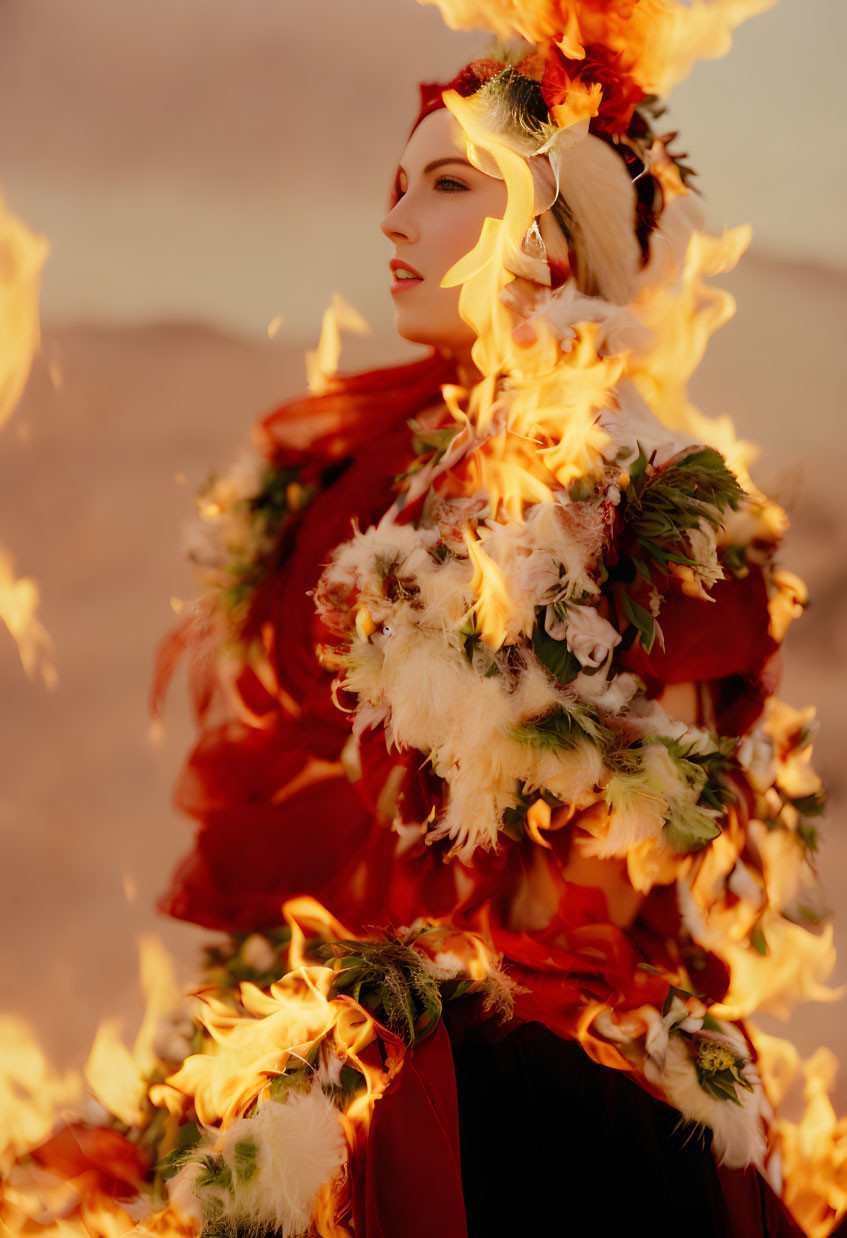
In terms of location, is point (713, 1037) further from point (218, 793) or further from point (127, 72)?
point (127, 72)

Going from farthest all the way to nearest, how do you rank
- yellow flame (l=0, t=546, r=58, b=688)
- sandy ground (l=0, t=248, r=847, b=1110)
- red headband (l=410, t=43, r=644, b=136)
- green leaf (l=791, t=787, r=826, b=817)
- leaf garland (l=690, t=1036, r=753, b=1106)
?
sandy ground (l=0, t=248, r=847, b=1110)
yellow flame (l=0, t=546, r=58, b=688)
green leaf (l=791, t=787, r=826, b=817)
red headband (l=410, t=43, r=644, b=136)
leaf garland (l=690, t=1036, r=753, b=1106)

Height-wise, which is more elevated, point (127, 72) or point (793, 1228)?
point (127, 72)

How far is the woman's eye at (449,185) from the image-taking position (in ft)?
3.71

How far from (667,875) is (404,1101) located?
0.32 m

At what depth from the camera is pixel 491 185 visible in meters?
1.11

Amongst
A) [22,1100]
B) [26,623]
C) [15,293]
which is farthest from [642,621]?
[26,623]

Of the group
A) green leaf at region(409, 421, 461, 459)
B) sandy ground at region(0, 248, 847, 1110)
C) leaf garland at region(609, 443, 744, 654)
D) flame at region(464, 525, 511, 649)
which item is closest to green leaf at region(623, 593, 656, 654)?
leaf garland at region(609, 443, 744, 654)

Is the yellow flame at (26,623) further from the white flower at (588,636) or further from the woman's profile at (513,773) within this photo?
the white flower at (588,636)

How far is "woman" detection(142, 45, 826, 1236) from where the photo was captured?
84cm

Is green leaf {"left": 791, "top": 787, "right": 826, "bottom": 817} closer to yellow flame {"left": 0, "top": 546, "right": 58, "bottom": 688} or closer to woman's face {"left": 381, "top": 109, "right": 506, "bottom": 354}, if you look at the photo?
woman's face {"left": 381, "top": 109, "right": 506, "bottom": 354}

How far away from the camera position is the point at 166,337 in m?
2.04

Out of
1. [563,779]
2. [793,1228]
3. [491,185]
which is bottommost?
[793,1228]

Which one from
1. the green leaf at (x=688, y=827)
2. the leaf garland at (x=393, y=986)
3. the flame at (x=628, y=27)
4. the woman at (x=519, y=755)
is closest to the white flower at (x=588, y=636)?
the woman at (x=519, y=755)

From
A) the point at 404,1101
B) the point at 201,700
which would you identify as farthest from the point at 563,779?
the point at 201,700
